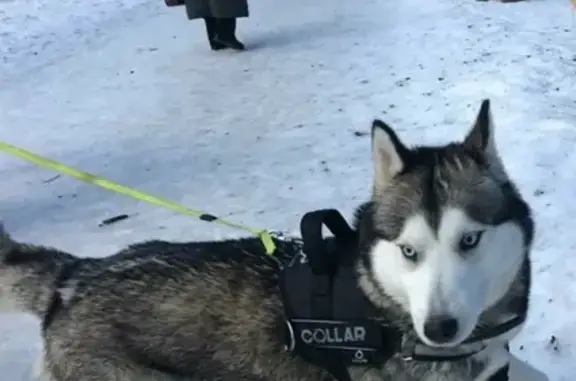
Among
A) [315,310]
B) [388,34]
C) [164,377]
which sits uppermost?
[315,310]

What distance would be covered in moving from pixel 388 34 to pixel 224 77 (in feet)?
5.84

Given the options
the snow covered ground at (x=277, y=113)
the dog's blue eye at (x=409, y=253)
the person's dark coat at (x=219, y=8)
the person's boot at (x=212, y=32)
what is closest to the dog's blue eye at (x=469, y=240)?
the dog's blue eye at (x=409, y=253)

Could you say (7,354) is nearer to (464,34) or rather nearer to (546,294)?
(546,294)

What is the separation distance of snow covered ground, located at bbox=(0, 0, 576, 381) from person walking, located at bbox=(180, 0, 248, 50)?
20 cm

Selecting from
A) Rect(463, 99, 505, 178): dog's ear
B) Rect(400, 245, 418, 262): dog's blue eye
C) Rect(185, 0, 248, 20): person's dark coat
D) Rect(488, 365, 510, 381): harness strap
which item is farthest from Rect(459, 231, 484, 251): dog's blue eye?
Rect(185, 0, 248, 20): person's dark coat

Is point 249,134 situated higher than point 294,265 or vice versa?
point 294,265

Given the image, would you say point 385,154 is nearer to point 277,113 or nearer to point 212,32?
point 277,113

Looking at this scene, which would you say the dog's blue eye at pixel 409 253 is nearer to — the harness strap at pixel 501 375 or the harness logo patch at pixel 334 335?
the harness logo patch at pixel 334 335

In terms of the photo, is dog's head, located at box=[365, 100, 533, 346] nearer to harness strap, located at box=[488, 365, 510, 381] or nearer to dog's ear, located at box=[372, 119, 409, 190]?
dog's ear, located at box=[372, 119, 409, 190]

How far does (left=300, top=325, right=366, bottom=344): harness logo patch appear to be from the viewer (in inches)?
97.3

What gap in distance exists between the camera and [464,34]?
26.9 feet

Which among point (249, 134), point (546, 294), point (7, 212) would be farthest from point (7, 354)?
point (249, 134)

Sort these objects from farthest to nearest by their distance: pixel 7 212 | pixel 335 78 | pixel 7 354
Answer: pixel 335 78
pixel 7 212
pixel 7 354

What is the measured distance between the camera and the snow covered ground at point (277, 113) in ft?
15.5
